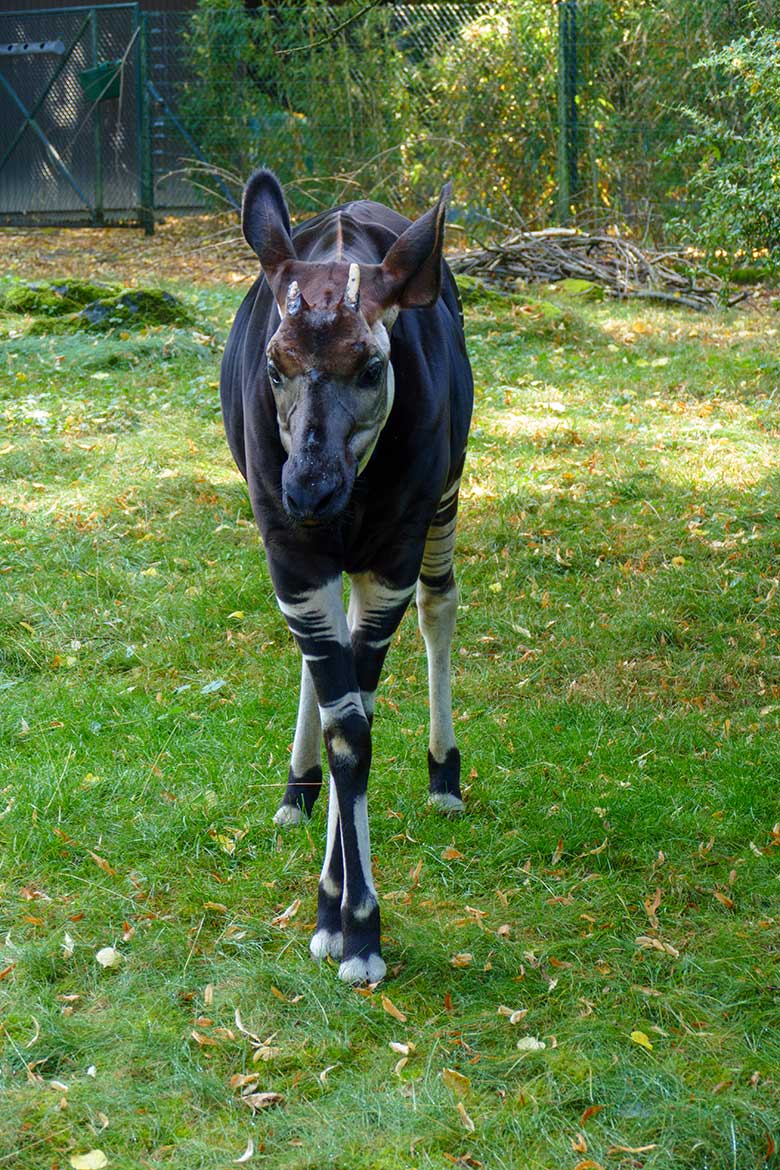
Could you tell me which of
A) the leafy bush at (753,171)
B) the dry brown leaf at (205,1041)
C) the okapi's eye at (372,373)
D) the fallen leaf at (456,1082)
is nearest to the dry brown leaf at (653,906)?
the fallen leaf at (456,1082)

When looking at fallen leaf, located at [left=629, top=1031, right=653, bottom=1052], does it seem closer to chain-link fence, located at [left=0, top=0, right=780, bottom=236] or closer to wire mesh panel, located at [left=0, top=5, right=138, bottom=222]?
chain-link fence, located at [left=0, top=0, right=780, bottom=236]

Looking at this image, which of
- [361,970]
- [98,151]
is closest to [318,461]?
[361,970]

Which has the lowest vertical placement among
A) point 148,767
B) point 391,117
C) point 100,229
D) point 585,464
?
point 148,767

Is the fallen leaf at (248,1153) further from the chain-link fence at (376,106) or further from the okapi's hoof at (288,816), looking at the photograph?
the chain-link fence at (376,106)

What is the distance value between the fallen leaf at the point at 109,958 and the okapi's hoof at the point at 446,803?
3.91 ft

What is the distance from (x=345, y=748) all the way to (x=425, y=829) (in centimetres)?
90

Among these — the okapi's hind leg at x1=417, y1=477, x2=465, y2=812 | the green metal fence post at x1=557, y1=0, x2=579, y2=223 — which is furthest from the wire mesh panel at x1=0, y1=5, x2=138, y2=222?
the okapi's hind leg at x1=417, y1=477, x2=465, y2=812

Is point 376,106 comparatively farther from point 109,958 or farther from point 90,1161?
point 90,1161

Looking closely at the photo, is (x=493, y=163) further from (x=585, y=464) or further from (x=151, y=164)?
(x=585, y=464)

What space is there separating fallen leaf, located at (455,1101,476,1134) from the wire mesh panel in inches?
565

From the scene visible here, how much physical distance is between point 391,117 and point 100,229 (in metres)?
4.05

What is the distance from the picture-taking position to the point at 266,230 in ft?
9.57

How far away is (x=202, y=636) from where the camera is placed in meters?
5.29

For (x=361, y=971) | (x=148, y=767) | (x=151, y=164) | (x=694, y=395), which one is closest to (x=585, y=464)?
(x=694, y=395)
